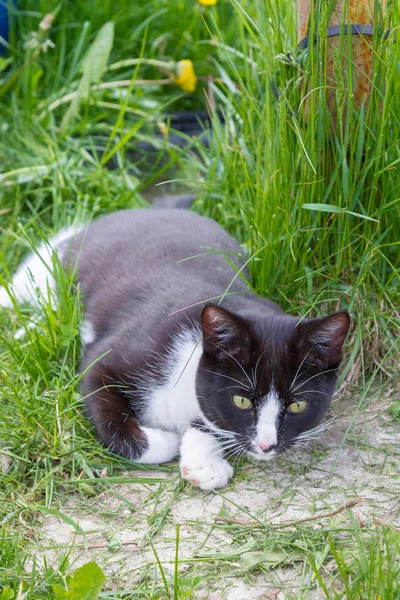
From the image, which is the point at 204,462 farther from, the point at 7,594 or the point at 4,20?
the point at 4,20

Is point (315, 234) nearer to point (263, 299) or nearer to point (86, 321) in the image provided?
point (263, 299)

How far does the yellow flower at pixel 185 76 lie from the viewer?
408cm

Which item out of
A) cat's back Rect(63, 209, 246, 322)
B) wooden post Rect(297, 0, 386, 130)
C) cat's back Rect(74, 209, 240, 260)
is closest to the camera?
wooden post Rect(297, 0, 386, 130)

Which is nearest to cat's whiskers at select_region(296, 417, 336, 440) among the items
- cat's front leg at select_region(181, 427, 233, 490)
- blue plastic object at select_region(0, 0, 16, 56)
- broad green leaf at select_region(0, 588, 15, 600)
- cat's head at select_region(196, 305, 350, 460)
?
cat's head at select_region(196, 305, 350, 460)

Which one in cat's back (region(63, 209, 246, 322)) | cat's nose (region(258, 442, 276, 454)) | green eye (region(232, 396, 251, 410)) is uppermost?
cat's back (region(63, 209, 246, 322))

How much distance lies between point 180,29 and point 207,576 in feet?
11.0

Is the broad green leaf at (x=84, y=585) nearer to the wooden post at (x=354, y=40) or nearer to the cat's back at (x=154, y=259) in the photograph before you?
the cat's back at (x=154, y=259)

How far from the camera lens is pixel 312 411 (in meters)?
2.35

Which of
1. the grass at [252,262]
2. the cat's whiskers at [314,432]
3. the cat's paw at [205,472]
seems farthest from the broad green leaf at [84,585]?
the cat's whiskers at [314,432]

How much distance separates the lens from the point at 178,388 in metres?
2.54

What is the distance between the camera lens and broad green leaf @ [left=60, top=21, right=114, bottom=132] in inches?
155

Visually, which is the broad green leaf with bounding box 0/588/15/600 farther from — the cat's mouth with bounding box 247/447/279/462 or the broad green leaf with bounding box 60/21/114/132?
the broad green leaf with bounding box 60/21/114/132

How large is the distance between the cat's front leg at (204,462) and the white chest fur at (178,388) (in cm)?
10

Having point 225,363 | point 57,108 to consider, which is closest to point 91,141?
point 57,108
